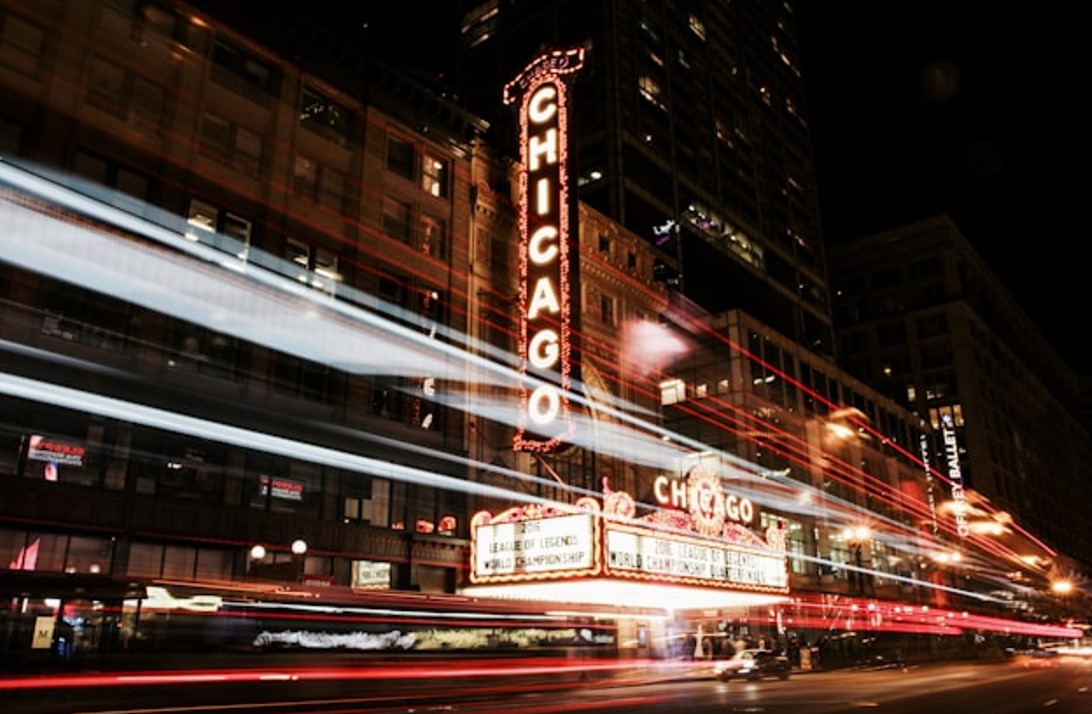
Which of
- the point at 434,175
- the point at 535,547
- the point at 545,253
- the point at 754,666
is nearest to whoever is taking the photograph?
the point at 535,547

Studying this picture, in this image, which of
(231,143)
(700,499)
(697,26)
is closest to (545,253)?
(700,499)

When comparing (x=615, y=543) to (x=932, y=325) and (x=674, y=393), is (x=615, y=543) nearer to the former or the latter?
(x=674, y=393)

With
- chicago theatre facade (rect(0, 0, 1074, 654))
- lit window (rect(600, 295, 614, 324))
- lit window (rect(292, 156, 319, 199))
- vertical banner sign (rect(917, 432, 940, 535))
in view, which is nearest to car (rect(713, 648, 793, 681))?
chicago theatre facade (rect(0, 0, 1074, 654))

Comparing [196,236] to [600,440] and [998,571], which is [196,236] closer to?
[600,440]

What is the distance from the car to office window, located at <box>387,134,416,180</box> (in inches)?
962

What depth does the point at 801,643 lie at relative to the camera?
54219mm

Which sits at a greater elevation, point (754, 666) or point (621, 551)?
point (621, 551)

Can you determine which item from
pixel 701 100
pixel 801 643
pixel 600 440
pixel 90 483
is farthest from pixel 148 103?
pixel 701 100

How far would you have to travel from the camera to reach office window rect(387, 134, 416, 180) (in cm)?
3391

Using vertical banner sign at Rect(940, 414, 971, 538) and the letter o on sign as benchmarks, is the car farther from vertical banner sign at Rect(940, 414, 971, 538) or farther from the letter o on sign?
vertical banner sign at Rect(940, 414, 971, 538)

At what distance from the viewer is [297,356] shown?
Result: 28375mm

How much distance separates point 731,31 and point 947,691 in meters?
76.8

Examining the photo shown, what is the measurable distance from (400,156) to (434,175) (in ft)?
6.07

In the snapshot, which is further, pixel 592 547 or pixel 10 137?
pixel 592 547
